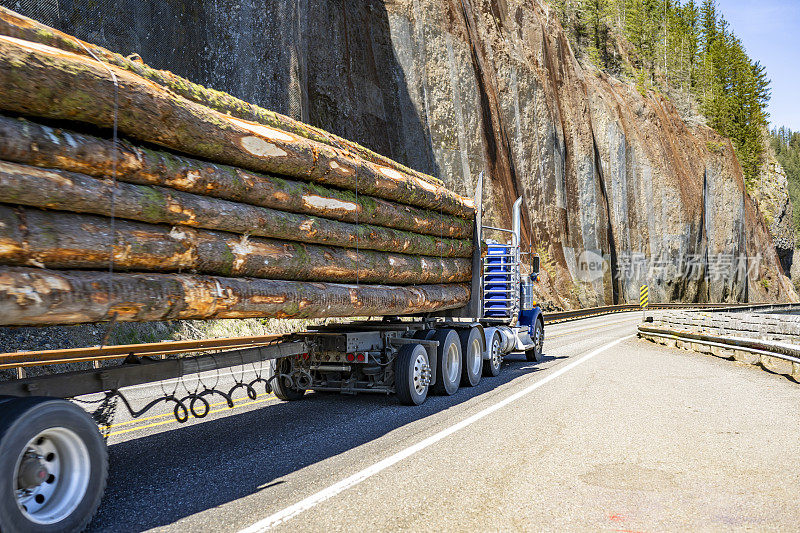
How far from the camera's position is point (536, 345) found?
571 inches

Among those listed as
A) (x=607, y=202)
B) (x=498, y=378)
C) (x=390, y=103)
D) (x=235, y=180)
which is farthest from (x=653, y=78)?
(x=235, y=180)

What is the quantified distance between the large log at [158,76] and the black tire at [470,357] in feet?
13.6

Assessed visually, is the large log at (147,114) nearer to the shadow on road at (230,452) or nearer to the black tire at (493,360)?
the shadow on road at (230,452)

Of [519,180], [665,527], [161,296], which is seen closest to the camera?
[665,527]

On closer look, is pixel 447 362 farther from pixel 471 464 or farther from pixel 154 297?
pixel 154 297

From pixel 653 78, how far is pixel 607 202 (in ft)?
91.2

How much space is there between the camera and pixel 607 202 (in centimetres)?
5172

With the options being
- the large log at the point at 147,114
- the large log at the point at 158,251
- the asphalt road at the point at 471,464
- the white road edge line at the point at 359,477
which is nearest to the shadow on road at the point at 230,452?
the asphalt road at the point at 471,464

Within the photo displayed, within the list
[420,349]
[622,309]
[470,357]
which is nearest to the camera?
[420,349]

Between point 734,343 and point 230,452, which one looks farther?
point 734,343

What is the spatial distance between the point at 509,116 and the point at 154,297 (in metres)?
38.2

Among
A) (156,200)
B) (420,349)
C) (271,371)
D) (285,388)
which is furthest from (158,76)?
(420,349)

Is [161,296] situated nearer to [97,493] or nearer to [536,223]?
[97,493]

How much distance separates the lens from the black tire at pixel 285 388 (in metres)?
8.79
